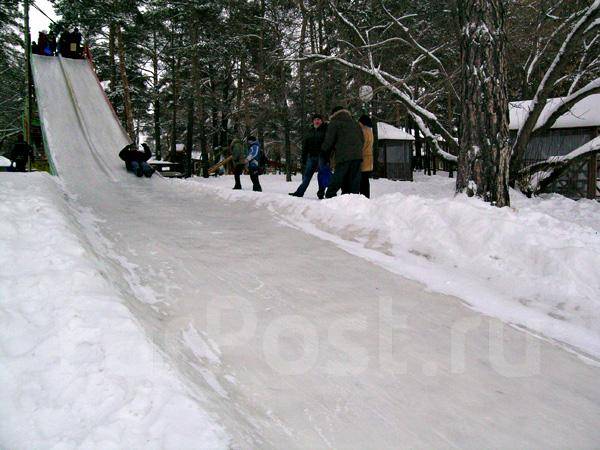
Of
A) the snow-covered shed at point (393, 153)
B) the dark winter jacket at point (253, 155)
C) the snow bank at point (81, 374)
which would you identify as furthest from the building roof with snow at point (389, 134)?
the snow bank at point (81, 374)

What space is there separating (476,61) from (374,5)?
11551 mm

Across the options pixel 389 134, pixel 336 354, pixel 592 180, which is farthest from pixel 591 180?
pixel 336 354

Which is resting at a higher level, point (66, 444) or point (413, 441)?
point (66, 444)

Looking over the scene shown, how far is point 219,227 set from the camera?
19.2ft

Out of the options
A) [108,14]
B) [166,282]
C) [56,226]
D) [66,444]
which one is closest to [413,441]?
[66,444]

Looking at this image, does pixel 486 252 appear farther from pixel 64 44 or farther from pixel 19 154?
pixel 64 44

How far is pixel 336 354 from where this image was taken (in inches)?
102

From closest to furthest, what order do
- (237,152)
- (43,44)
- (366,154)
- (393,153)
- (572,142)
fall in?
(366,154)
(237,152)
(572,142)
(43,44)
(393,153)

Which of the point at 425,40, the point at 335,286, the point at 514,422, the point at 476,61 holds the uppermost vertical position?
the point at 425,40

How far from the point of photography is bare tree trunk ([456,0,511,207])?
20.2 ft

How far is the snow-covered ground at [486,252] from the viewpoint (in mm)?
3250

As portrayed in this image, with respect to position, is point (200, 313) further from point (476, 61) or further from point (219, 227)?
point (476, 61)

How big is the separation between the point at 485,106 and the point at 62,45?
21.7 meters

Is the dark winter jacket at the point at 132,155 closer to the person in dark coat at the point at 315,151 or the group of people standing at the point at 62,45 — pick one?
the person in dark coat at the point at 315,151
